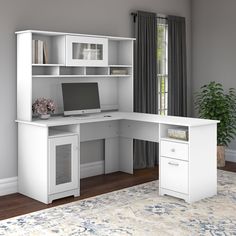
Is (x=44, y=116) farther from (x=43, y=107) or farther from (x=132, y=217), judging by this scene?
(x=132, y=217)

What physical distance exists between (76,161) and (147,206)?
926mm

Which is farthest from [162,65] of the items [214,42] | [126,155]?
[126,155]

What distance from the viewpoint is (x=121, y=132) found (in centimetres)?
570

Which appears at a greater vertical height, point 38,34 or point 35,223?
point 38,34

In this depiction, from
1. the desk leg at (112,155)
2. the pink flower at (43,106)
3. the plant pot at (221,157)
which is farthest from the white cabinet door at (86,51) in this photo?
the plant pot at (221,157)

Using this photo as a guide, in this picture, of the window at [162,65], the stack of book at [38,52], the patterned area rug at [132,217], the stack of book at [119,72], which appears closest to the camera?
the patterned area rug at [132,217]

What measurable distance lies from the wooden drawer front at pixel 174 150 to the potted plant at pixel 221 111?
5.86ft

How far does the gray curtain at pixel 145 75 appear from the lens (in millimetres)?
5902

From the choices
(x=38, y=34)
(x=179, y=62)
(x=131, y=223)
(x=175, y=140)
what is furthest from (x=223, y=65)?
(x=131, y=223)

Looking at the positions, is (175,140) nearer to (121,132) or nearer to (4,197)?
(121,132)

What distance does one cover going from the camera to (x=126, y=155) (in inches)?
227

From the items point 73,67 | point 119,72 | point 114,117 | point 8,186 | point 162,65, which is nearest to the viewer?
point 8,186

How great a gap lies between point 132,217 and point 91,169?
1720 millimetres

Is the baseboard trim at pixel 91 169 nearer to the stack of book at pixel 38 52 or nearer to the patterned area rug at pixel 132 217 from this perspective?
the patterned area rug at pixel 132 217
